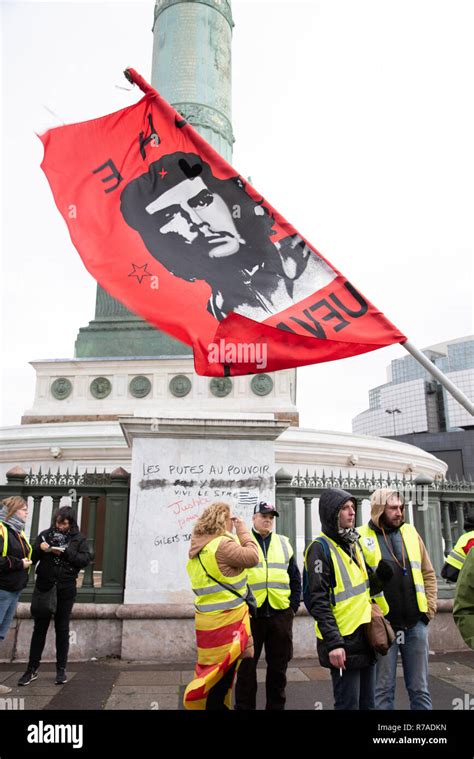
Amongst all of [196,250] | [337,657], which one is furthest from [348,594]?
[196,250]

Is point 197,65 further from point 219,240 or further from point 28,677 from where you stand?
point 28,677

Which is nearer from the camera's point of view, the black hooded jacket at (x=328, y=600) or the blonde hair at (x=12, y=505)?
the black hooded jacket at (x=328, y=600)

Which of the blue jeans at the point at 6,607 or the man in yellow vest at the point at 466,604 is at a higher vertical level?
the man in yellow vest at the point at 466,604

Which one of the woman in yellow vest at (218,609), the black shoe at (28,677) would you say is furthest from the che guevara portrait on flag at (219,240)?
the black shoe at (28,677)

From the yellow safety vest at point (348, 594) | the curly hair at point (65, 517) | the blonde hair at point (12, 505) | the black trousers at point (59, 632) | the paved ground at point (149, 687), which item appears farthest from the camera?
the curly hair at point (65, 517)

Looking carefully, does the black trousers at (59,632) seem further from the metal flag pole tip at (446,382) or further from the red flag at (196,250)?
the metal flag pole tip at (446,382)

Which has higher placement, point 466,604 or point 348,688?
point 466,604

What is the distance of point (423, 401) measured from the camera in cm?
9856

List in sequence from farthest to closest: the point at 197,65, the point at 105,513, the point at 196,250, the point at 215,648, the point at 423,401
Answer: the point at 423,401
the point at 197,65
the point at 105,513
the point at 196,250
the point at 215,648

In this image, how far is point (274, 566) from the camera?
17.4 feet

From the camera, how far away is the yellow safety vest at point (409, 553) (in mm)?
4641

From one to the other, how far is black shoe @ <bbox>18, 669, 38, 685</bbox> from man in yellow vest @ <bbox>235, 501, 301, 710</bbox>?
2.56 metres

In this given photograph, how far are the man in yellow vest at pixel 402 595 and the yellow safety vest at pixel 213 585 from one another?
104 centimetres

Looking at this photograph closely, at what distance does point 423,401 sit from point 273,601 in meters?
98.2
